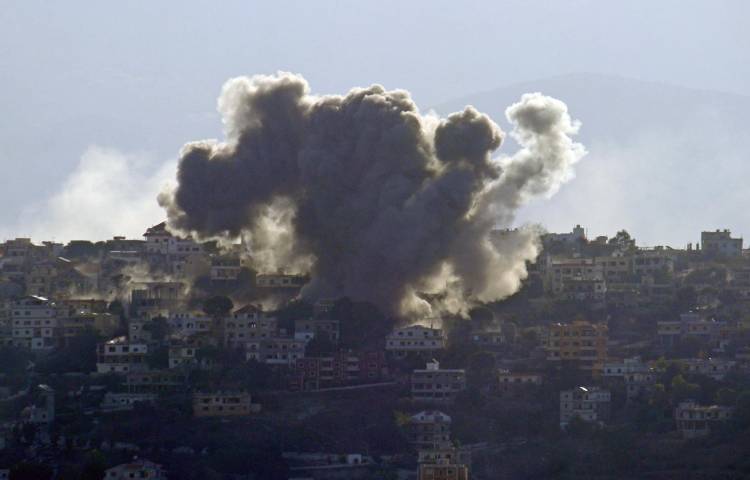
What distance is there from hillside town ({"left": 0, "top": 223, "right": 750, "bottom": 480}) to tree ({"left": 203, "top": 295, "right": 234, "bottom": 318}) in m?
0.12

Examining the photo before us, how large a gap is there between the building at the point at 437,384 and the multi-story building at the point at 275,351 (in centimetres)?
492

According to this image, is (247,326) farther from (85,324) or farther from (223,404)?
(223,404)

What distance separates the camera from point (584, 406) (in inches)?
3521

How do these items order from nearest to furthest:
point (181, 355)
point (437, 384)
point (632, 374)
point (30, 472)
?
point (30, 472) → point (437, 384) → point (632, 374) → point (181, 355)

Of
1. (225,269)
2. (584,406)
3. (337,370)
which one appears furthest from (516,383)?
(225,269)

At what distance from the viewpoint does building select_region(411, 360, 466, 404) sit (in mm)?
91250

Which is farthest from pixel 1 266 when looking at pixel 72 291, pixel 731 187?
pixel 731 187

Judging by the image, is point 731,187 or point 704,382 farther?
point 731,187

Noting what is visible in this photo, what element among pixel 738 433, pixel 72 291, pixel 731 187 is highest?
pixel 731 187

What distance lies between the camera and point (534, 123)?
105 metres

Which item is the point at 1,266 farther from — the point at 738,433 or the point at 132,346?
the point at 738,433

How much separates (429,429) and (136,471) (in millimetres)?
9805

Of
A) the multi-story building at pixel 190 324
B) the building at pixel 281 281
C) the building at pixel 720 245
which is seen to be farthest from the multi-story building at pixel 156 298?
the building at pixel 720 245

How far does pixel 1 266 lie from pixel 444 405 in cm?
2597
